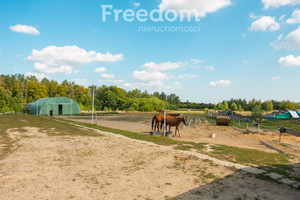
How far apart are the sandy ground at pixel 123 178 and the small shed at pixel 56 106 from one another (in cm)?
3969

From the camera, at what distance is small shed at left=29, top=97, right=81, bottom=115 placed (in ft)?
146

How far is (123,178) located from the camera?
6.59 m

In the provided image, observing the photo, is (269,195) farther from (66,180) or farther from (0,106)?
(0,106)

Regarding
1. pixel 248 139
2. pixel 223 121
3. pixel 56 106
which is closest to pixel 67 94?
pixel 56 106

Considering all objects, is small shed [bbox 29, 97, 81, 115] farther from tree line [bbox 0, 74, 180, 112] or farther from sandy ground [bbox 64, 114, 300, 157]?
sandy ground [bbox 64, 114, 300, 157]

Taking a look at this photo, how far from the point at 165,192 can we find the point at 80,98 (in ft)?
304

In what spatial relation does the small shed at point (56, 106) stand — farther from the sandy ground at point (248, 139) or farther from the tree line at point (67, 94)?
the sandy ground at point (248, 139)

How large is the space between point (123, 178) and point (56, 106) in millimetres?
45675

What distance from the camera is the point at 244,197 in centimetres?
532

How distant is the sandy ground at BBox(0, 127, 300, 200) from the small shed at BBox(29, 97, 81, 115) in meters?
39.7

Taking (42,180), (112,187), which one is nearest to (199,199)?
(112,187)

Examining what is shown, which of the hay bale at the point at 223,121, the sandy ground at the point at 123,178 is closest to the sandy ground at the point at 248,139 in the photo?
the hay bale at the point at 223,121

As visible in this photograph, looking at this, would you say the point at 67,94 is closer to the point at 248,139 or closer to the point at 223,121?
the point at 223,121

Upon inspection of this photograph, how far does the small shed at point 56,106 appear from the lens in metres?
44.6
